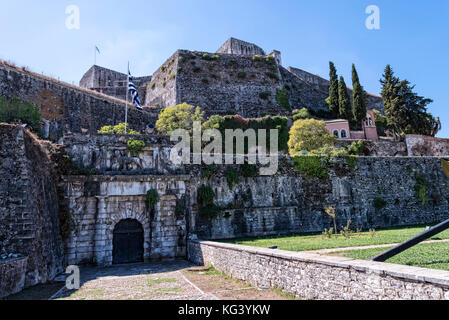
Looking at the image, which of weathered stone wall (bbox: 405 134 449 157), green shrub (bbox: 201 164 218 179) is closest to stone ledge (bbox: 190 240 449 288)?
green shrub (bbox: 201 164 218 179)

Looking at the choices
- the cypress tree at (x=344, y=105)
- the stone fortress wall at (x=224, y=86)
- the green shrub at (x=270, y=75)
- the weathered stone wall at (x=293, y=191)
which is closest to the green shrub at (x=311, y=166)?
the weathered stone wall at (x=293, y=191)

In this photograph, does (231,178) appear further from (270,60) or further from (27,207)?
(270,60)

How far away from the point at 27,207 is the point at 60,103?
20.2 meters

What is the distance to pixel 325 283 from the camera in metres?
5.79

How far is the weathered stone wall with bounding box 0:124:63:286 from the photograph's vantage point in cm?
974

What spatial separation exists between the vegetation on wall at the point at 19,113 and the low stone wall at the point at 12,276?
1631 cm

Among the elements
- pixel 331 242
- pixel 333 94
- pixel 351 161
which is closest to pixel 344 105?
pixel 333 94

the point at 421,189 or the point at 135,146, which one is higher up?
the point at 135,146

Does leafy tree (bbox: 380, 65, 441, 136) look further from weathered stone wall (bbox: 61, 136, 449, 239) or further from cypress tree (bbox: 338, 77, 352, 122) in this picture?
weathered stone wall (bbox: 61, 136, 449, 239)

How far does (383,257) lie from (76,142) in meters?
14.6

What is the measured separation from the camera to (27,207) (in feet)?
33.9

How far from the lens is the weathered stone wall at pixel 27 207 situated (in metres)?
9.74
